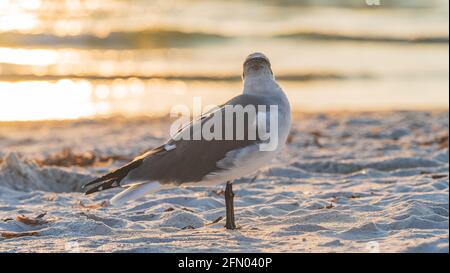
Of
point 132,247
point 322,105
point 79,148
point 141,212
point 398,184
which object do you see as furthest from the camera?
point 322,105

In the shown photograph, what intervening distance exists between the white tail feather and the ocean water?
10.2 m

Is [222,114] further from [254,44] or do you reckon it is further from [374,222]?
[254,44]

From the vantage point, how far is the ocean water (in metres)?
17.8

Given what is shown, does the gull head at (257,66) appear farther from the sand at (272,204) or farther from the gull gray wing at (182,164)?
the sand at (272,204)

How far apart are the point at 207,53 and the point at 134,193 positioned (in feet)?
49.6

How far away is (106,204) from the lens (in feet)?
25.5

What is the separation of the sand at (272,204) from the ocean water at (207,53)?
193 inches

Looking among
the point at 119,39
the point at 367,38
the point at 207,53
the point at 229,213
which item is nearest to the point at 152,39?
the point at 119,39

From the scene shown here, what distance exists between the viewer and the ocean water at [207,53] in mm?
17844

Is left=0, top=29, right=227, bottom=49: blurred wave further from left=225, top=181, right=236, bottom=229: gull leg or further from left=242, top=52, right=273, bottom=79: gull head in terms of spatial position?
left=225, top=181, right=236, bottom=229: gull leg

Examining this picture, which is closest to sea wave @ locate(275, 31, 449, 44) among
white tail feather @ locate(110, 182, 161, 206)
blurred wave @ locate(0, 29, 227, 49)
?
blurred wave @ locate(0, 29, 227, 49)

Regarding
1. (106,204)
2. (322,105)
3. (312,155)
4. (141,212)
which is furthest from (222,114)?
(322,105)

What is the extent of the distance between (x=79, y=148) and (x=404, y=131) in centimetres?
484

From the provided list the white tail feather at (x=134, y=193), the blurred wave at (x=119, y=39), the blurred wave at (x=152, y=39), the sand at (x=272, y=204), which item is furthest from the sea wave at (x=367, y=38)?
the white tail feather at (x=134, y=193)
